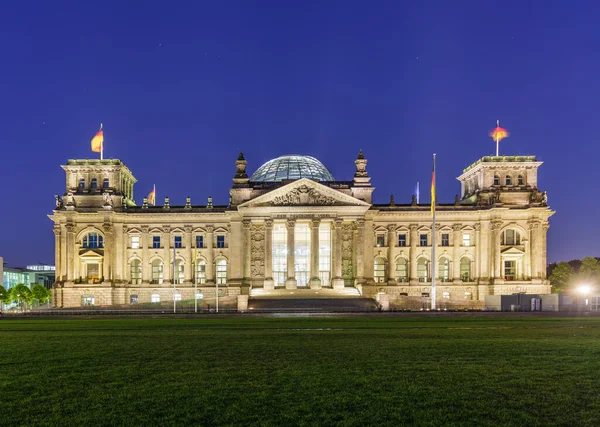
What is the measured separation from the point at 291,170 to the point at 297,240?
635 inches

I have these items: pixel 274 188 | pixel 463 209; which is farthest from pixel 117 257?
pixel 463 209

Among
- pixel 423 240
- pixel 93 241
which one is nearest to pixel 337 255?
pixel 423 240

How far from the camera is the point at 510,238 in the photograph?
93.3m

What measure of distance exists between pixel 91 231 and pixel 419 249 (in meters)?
58.0

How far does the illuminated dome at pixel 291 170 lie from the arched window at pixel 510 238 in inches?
1370

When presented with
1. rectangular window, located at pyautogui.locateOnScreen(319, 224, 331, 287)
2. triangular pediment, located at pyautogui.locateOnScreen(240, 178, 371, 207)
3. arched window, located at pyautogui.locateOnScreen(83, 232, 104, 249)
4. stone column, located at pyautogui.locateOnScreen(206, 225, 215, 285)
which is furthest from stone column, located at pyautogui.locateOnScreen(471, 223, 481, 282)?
arched window, located at pyautogui.locateOnScreen(83, 232, 104, 249)

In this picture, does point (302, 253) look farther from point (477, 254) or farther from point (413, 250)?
point (477, 254)

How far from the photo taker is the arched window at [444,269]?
94.1 m

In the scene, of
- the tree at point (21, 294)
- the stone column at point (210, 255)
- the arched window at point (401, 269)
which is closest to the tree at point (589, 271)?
the arched window at point (401, 269)

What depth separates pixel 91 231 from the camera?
9225cm

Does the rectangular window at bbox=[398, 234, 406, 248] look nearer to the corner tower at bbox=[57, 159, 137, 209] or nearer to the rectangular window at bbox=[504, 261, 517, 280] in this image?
the rectangular window at bbox=[504, 261, 517, 280]

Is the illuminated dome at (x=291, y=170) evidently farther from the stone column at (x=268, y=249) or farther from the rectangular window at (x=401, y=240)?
the rectangular window at (x=401, y=240)

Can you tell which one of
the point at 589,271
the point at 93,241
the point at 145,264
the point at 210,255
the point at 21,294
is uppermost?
the point at 93,241

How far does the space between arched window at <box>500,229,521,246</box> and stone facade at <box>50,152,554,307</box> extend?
7.2 inches
